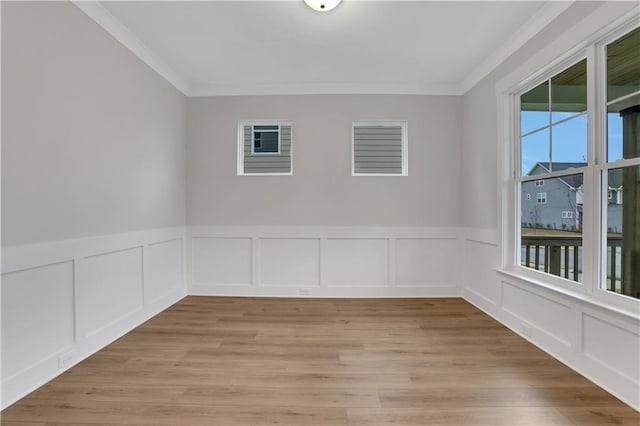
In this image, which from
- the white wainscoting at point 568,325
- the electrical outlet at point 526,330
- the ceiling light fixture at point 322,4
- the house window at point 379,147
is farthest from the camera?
the house window at point 379,147

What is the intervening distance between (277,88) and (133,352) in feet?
10.8

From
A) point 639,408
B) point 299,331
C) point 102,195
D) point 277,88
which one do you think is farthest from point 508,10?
point 102,195

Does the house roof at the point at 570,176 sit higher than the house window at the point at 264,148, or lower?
lower

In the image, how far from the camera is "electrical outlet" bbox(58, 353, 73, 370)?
7.24 ft

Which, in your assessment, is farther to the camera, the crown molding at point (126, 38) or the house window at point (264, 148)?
the house window at point (264, 148)

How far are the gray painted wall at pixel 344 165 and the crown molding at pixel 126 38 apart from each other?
1.83 ft

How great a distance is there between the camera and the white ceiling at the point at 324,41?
2.54 metres

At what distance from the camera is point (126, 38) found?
9.43ft

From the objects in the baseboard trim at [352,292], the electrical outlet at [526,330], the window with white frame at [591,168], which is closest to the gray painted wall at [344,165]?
the baseboard trim at [352,292]

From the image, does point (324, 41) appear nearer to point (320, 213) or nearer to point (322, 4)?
point (322, 4)

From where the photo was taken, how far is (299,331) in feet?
9.87

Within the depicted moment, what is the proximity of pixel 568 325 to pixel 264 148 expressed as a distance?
3.66m

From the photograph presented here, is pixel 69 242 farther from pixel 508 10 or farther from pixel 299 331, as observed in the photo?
pixel 508 10

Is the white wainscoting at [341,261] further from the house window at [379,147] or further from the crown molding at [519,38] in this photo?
the crown molding at [519,38]
